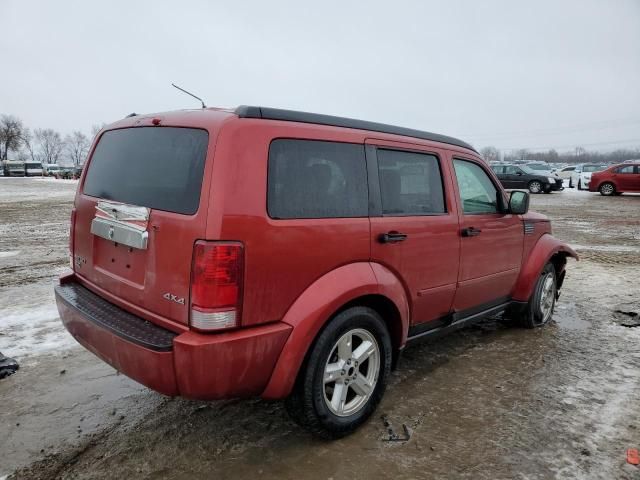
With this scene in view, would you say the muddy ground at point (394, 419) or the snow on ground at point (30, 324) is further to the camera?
the snow on ground at point (30, 324)

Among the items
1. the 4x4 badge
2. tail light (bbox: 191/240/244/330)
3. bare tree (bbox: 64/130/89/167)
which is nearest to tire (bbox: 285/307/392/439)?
tail light (bbox: 191/240/244/330)

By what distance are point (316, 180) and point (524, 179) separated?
26480mm

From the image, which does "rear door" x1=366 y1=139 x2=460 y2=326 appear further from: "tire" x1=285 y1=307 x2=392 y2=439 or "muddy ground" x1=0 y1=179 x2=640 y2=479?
"muddy ground" x1=0 y1=179 x2=640 y2=479

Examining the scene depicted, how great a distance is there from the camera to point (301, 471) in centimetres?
260

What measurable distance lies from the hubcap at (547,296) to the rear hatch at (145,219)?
12.9 ft

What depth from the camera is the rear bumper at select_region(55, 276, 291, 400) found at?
230cm

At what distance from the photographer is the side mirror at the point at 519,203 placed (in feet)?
13.9

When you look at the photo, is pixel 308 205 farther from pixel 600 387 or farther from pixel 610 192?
pixel 610 192

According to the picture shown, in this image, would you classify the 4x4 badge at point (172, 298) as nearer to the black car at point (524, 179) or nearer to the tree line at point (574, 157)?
the black car at point (524, 179)

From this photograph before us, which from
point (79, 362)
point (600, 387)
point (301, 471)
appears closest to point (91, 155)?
point (79, 362)

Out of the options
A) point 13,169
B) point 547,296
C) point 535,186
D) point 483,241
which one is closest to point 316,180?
point 483,241

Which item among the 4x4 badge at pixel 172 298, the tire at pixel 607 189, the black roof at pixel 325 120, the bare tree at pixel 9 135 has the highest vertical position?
the bare tree at pixel 9 135

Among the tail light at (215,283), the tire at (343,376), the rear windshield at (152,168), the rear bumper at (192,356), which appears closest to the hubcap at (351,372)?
the tire at (343,376)

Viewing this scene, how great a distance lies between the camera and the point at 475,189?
407 cm
